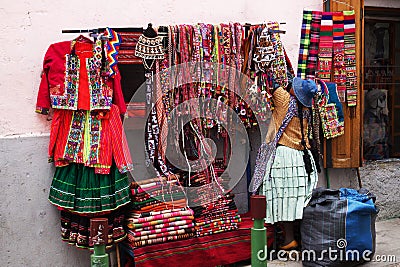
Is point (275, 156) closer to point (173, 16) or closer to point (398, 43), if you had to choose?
point (173, 16)

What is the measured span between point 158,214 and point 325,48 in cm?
257

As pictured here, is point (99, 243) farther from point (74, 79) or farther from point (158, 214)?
point (74, 79)

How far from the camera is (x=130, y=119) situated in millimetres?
4797

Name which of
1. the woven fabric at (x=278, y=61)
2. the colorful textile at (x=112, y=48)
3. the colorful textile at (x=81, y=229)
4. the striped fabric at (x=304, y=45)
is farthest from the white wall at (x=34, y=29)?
the striped fabric at (x=304, y=45)

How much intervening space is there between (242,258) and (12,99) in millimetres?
2547

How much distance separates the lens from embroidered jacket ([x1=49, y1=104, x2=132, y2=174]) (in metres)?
4.39

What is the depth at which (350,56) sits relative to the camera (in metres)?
5.72

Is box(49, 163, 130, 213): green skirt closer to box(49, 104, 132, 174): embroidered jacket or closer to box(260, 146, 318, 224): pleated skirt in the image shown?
box(49, 104, 132, 174): embroidered jacket

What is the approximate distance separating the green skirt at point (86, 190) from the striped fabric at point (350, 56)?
275cm

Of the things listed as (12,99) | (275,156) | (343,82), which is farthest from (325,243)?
(12,99)

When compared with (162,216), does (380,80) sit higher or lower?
higher

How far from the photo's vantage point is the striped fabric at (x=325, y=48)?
5648mm

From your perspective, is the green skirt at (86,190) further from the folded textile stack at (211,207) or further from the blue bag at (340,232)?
the blue bag at (340,232)

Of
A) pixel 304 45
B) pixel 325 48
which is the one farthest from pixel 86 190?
pixel 325 48
